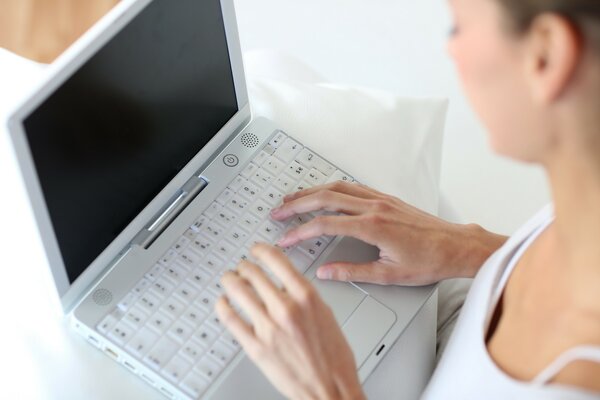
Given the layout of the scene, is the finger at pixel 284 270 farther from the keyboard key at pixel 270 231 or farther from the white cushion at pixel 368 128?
the white cushion at pixel 368 128

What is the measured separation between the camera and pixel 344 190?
1.12 m

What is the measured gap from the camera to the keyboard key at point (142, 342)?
3.25ft

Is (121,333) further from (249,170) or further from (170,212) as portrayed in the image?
(249,170)

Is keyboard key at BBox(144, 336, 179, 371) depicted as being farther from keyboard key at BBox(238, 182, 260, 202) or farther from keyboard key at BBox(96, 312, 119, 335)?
keyboard key at BBox(238, 182, 260, 202)

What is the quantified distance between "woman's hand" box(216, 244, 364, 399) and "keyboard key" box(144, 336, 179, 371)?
12 centimetres

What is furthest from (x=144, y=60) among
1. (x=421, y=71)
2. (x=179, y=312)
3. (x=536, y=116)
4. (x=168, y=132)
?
(x=421, y=71)

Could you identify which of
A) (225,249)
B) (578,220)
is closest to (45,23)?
(225,249)

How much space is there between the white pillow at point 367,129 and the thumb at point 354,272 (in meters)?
0.18

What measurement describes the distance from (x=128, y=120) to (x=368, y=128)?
42 cm

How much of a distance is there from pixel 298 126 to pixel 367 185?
137 millimetres

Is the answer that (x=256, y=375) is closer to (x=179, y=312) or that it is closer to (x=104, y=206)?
(x=179, y=312)

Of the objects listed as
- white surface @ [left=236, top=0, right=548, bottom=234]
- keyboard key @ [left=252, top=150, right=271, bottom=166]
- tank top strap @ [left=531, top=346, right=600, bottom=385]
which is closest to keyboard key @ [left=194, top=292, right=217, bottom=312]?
keyboard key @ [left=252, top=150, right=271, bottom=166]

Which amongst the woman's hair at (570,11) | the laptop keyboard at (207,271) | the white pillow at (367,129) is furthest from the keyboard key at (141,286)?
the woman's hair at (570,11)

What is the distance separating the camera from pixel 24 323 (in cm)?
107
